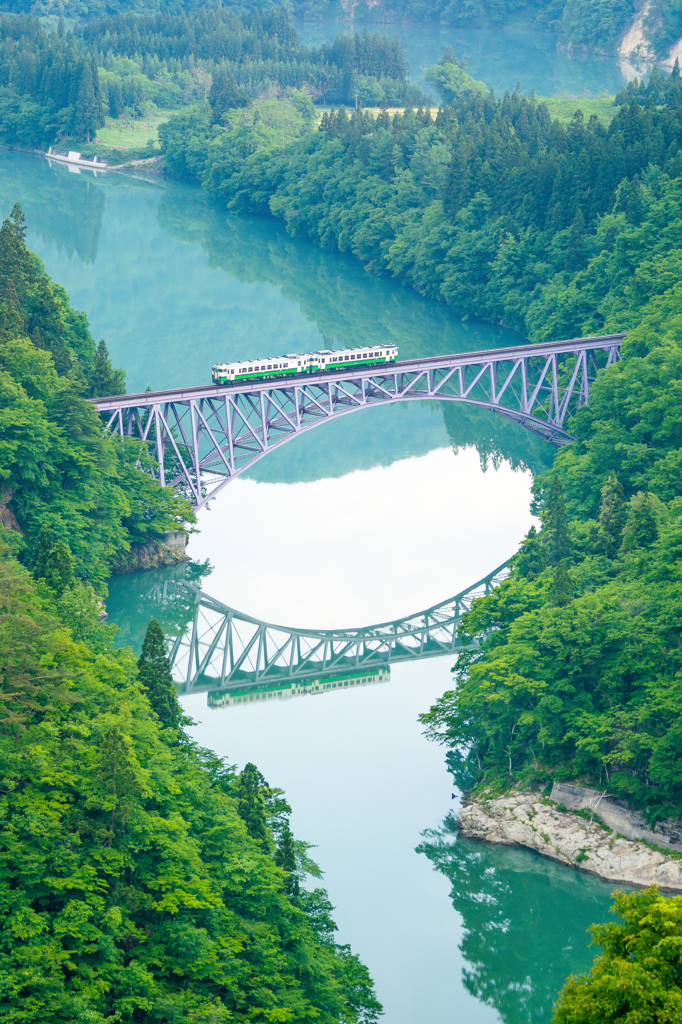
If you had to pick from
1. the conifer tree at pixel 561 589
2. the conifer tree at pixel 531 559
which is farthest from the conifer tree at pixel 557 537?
the conifer tree at pixel 561 589

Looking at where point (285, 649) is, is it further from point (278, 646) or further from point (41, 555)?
point (41, 555)

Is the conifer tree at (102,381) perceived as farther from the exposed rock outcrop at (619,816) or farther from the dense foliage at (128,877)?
the exposed rock outcrop at (619,816)

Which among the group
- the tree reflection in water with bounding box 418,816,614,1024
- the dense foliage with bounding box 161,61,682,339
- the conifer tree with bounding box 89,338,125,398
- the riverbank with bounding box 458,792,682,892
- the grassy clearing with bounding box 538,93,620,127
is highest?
the grassy clearing with bounding box 538,93,620,127

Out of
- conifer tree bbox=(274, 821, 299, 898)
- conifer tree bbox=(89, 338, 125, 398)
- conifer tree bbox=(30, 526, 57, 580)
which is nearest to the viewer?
conifer tree bbox=(274, 821, 299, 898)

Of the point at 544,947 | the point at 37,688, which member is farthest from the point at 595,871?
the point at 37,688

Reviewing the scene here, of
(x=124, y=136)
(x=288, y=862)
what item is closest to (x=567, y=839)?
(x=288, y=862)

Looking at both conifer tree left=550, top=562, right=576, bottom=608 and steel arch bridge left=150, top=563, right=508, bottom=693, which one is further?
steel arch bridge left=150, top=563, right=508, bottom=693

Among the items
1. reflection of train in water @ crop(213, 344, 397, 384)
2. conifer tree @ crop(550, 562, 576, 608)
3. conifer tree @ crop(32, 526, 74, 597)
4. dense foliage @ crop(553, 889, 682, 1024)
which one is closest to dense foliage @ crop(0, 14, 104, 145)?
reflection of train in water @ crop(213, 344, 397, 384)

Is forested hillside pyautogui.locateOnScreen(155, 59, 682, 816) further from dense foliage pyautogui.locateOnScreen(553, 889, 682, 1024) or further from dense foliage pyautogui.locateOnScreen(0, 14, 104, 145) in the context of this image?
dense foliage pyautogui.locateOnScreen(553, 889, 682, 1024)
